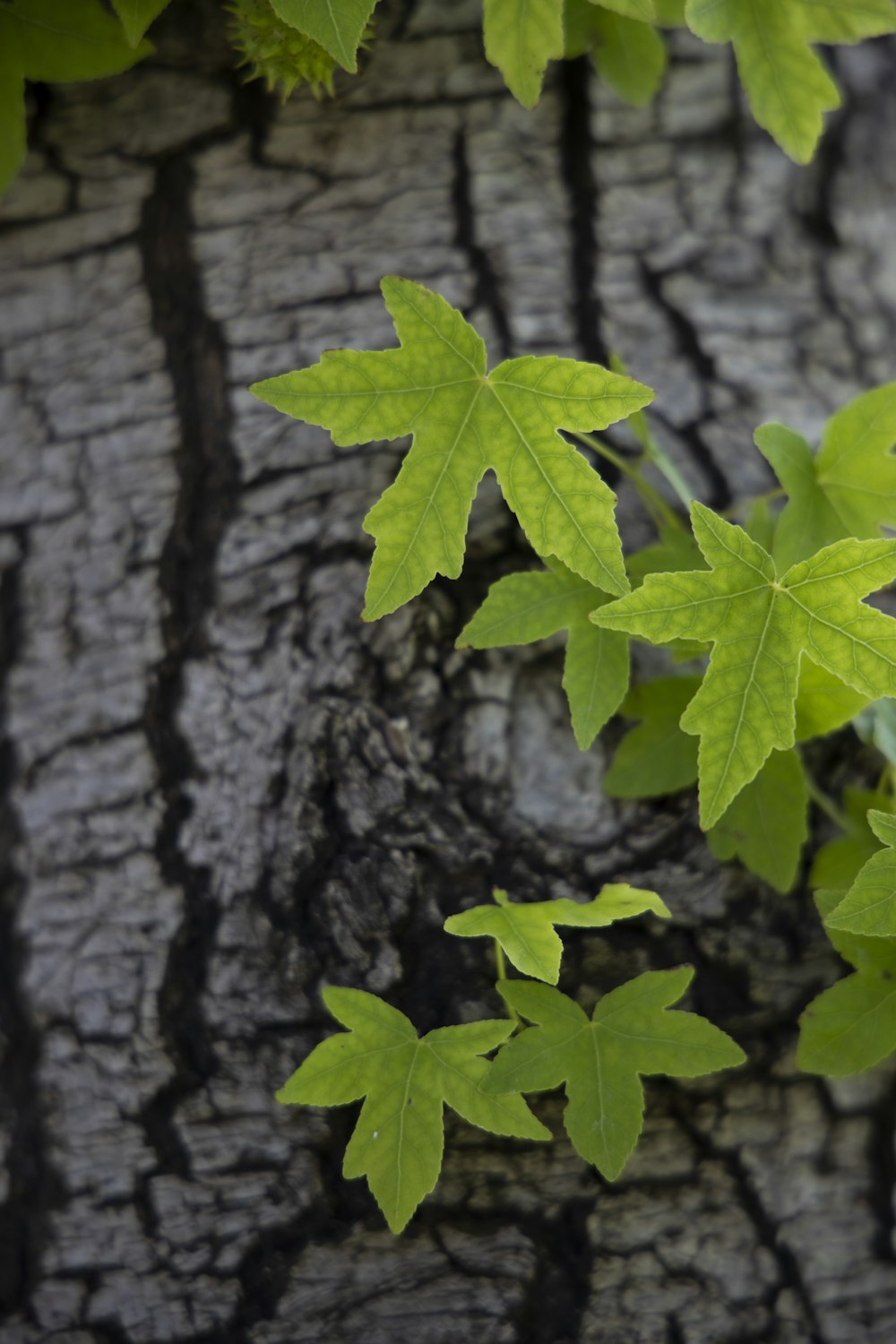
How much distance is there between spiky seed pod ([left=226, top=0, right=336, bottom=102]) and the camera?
1.25 meters

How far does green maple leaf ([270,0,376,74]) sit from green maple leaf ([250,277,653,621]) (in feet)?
0.79

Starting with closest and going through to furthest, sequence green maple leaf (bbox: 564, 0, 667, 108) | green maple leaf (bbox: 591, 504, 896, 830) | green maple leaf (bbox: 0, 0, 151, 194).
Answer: green maple leaf (bbox: 591, 504, 896, 830) < green maple leaf (bbox: 0, 0, 151, 194) < green maple leaf (bbox: 564, 0, 667, 108)

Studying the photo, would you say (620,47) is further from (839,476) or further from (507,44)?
(839,476)

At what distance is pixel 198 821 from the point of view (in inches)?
50.2

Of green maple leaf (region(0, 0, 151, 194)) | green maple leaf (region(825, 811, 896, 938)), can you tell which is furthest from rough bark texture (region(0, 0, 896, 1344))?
green maple leaf (region(825, 811, 896, 938))

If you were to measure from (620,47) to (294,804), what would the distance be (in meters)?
1.02

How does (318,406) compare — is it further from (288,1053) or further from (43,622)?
(288,1053)

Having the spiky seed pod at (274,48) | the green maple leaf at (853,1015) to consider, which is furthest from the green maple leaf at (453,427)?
the green maple leaf at (853,1015)

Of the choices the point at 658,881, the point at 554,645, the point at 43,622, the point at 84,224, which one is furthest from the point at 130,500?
the point at 658,881

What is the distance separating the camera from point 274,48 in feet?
4.15

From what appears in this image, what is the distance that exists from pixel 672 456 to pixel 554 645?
30 cm

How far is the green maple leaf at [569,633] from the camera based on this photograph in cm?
117

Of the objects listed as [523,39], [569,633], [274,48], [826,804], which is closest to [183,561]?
[569,633]

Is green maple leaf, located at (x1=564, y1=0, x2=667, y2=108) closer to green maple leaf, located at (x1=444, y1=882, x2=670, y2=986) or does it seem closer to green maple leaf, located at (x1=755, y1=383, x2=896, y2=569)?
green maple leaf, located at (x1=755, y1=383, x2=896, y2=569)
